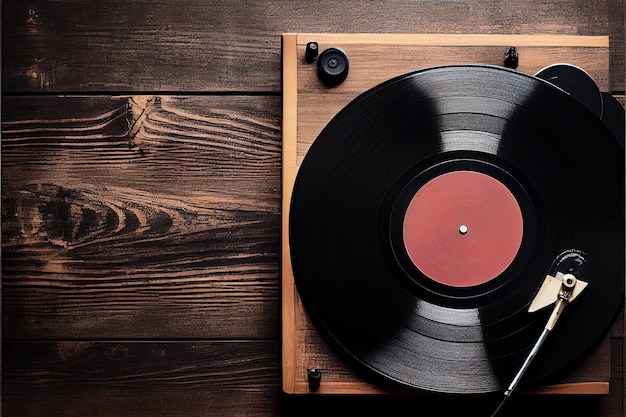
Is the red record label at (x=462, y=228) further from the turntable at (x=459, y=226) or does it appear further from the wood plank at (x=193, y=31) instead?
the wood plank at (x=193, y=31)

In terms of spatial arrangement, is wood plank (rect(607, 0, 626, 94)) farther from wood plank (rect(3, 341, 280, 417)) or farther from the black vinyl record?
wood plank (rect(3, 341, 280, 417))

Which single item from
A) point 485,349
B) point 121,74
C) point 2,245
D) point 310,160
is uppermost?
point 121,74

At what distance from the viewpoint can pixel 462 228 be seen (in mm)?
826

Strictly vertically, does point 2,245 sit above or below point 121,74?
below

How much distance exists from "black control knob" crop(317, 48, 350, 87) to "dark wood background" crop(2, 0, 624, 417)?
8 centimetres

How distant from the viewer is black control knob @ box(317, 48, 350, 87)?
0.85 meters

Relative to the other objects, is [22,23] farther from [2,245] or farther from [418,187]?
[418,187]

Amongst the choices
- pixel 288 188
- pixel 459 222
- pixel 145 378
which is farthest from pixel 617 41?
pixel 145 378

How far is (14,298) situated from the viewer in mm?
923

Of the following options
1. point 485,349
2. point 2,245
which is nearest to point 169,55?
point 2,245

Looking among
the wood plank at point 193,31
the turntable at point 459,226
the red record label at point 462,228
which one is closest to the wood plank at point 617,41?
the wood plank at point 193,31

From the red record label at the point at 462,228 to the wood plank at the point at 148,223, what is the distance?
194 millimetres

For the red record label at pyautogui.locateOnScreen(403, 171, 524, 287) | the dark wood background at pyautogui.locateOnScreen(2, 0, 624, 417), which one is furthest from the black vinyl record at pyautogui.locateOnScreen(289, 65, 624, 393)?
the dark wood background at pyautogui.locateOnScreen(2, 0, 624, 417)

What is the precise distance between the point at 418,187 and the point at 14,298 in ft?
1.74
